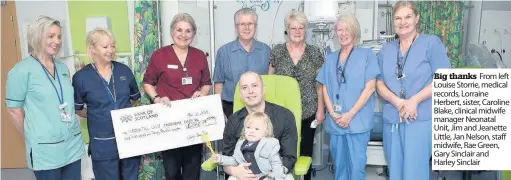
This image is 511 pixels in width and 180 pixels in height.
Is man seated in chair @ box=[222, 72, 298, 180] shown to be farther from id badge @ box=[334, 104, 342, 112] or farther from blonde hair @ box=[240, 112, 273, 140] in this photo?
id badge @ box=[334, 104, 342, 112]

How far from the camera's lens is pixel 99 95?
2553mm

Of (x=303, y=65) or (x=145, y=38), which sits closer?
(x=303, y=65)

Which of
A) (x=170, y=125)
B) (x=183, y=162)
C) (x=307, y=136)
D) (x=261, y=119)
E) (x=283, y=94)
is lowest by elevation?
(x=183, y=162)

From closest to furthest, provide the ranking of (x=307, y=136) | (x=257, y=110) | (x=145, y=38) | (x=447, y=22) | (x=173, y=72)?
(x=257, y=110), (x=173, y=72), (x=307, y=136), (x=145, y=38), (x=447, y=22)

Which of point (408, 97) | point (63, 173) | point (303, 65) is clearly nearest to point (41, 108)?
point (63, 173)

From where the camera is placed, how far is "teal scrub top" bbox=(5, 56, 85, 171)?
229 centimetres

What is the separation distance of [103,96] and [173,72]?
1.60ft

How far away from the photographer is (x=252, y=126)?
7.73ft

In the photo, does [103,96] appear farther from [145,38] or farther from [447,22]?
[447,22]

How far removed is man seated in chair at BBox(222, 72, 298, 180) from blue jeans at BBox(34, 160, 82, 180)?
95cm

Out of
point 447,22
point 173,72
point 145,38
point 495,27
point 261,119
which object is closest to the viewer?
point 261,119

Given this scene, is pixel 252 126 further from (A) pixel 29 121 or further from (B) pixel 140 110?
(A) pixel 29 121

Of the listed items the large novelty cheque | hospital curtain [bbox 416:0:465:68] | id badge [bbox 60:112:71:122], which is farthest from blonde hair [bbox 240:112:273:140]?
hospital curtain [bbox 416:0:465:68]

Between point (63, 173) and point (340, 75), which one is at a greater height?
point (340, 75)
